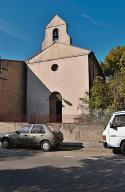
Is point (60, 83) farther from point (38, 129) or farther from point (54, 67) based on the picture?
point (38, 129)

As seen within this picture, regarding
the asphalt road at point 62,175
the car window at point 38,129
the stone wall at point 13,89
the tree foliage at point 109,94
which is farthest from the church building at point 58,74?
the asphalt road at point 62,175

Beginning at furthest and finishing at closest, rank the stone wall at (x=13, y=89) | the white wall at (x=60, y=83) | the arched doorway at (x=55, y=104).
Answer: the arched doorway at (x=55, y=104) < the stone wall at (x=13, y=89) < the white wall at (x=60, y=83)

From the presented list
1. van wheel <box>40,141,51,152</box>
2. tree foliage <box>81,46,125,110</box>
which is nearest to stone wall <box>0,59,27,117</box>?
tree foliage <box>81,46,125,110</box>

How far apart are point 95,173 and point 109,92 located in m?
16.9

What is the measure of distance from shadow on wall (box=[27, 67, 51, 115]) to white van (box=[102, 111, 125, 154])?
1724 centimetres

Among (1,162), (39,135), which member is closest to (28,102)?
(39,135)

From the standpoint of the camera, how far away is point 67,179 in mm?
8891

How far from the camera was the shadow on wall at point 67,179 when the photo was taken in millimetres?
7852

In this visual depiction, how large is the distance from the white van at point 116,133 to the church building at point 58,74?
13.9 metres

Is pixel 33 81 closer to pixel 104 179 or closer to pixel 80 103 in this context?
pixel 80 103

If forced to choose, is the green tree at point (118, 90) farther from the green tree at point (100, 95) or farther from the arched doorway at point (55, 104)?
the arched doorway at point (55, 104)

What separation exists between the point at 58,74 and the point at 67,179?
2332 centimetres

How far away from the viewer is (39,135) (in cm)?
1775

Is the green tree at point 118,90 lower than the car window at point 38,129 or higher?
higher
